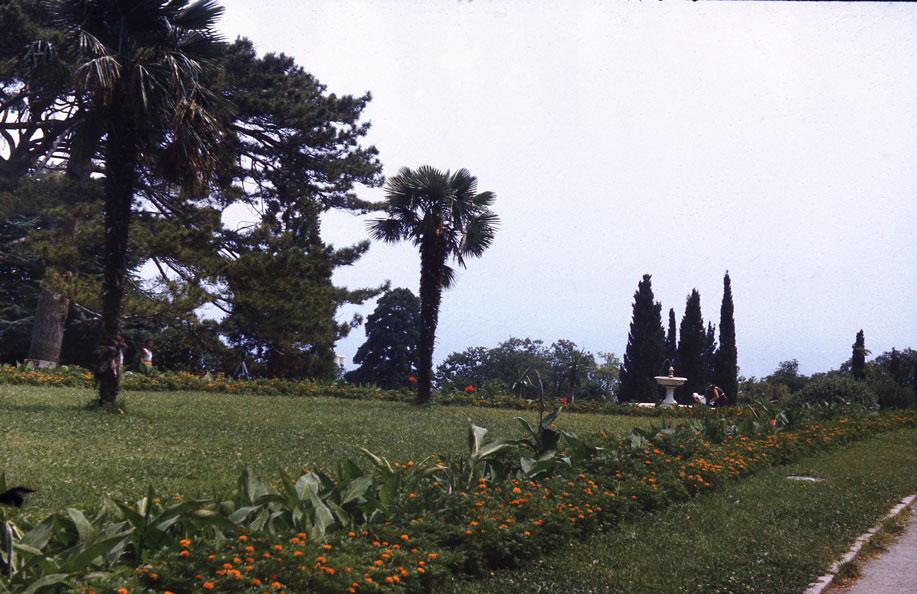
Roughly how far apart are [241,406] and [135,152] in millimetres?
5158

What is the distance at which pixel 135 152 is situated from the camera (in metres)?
11.0

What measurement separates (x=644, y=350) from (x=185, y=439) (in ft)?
97.9

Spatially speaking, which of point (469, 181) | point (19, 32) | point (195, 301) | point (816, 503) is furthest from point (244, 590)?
point (19, 32)

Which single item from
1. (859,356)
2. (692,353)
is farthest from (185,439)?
(859,356)

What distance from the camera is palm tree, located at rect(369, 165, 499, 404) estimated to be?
55.7ft

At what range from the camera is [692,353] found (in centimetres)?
3678

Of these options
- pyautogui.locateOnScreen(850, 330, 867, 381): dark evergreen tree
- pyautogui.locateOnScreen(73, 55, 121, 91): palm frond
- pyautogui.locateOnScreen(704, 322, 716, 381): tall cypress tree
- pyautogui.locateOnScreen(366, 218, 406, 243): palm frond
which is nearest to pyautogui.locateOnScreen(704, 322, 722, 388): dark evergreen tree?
pyautogui.locateOnScreen(704, 322, 716, 381): tall cypress tree

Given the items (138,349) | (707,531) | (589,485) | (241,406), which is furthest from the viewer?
(138,349)

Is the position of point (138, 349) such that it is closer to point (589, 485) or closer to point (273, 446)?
point (273, 446)

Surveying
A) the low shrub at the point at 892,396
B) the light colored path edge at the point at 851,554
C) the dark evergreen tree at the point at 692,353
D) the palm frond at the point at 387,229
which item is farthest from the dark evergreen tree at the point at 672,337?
the light colored path edge at the point at 851,554

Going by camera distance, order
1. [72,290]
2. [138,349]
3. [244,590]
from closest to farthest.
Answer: [244,590] < [72,290] < [138,349]

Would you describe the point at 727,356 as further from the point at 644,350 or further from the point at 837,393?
→ the point at 837,393

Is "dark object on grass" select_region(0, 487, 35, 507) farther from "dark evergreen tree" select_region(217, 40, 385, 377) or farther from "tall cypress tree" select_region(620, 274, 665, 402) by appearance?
"tall cypress tree" select_region(620, 274, 665, 402)

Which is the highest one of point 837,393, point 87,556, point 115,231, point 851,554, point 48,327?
point 115,231
